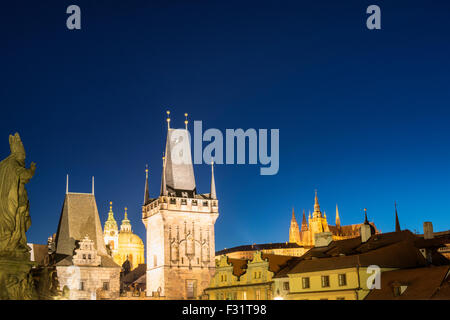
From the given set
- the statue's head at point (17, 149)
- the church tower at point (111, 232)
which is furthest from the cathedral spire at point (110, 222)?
the statue's head at point (17, 149)

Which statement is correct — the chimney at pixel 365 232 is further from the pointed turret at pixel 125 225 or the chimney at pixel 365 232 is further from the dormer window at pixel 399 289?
the pointed turret at pixel 125 225

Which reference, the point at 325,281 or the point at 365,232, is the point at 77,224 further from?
the point at 325,281

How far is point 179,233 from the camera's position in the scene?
9150 cm

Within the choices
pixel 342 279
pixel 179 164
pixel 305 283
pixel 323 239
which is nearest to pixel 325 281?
pixel 342 279

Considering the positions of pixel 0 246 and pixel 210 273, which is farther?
pixel 210 273

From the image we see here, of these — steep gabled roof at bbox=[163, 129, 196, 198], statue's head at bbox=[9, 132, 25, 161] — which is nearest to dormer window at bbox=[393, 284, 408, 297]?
statue's head at bbox=[9, 132, 25, 161]

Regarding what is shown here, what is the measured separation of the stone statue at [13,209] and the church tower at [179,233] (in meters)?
72.0

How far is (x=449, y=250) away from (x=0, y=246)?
73.8 m

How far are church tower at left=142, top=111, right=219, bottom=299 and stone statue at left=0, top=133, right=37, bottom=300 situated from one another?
7192cm
